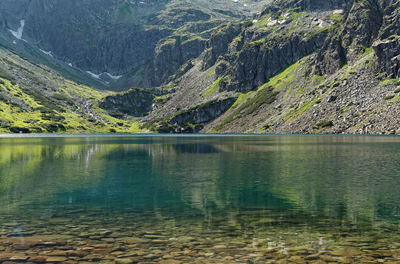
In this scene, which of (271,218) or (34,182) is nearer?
(271,218)

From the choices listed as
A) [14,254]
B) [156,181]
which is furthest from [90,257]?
[156,181]

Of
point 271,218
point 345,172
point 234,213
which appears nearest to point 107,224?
point 234,213

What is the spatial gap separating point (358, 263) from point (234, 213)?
1394 centimetres

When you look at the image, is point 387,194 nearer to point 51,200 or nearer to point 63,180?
point 51,200

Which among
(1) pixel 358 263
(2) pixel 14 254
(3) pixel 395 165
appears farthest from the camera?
(3) pixel 395 165

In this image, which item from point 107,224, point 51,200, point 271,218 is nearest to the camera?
point 107,224

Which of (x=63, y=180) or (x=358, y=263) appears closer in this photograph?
(x=358, y=263)

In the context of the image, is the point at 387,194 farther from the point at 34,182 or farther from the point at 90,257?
the point at 34,182

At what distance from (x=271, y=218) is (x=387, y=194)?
762 inches

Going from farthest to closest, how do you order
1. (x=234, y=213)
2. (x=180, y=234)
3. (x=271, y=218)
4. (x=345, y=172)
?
(x=345, y=172) < (x=234, y=213) < (x=271, y=218) < (x=180, y=234)

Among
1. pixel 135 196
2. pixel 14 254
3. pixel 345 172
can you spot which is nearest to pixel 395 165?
pixel 345 172

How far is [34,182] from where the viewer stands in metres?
51.7

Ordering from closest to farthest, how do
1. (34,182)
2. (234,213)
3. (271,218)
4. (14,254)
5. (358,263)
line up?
(358,263)
(14,254)
(271,218)
(234,213)
(34,182)

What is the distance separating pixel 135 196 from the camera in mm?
41125
